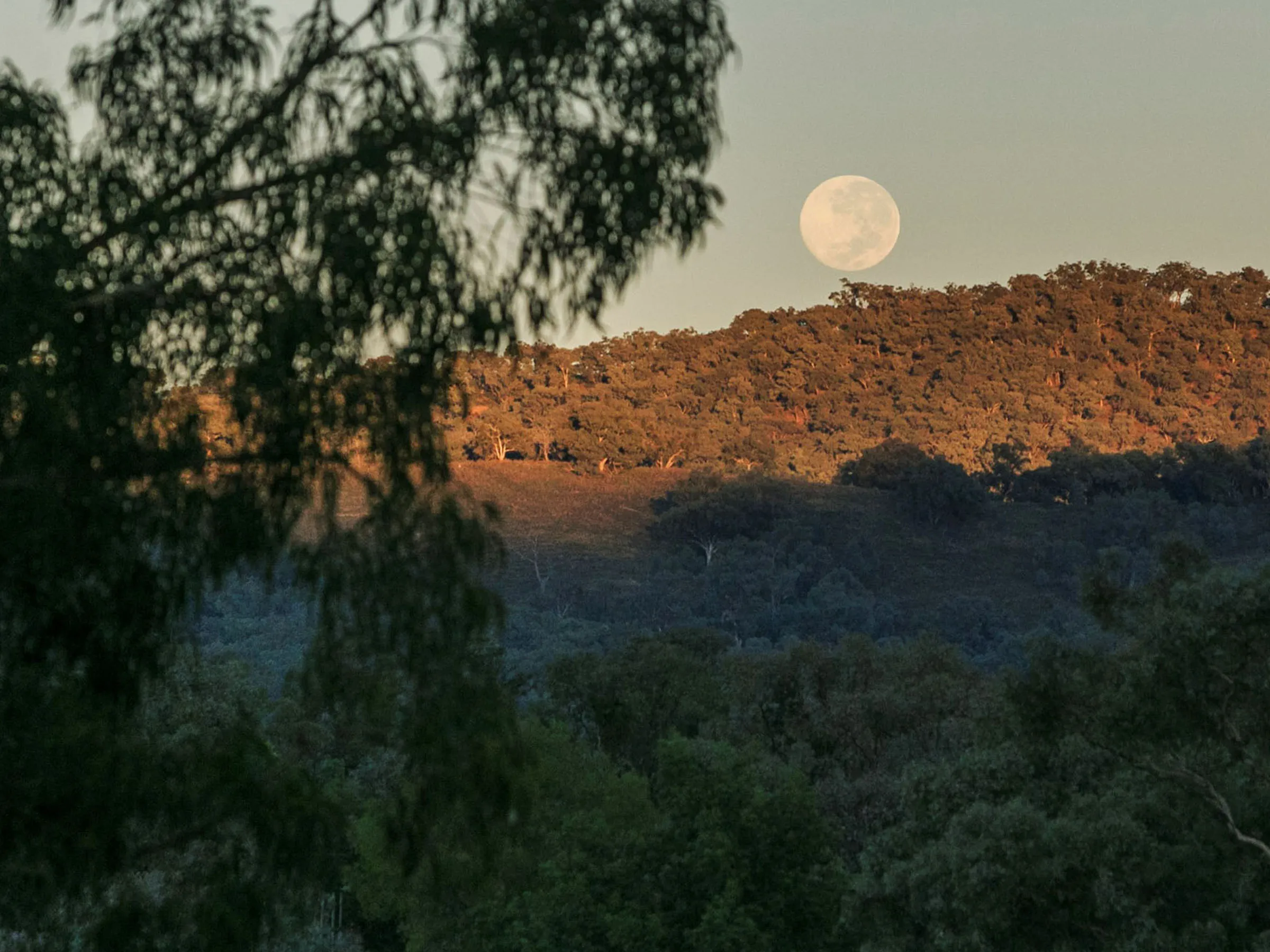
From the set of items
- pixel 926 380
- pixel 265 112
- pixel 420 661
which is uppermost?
pixel 926 380

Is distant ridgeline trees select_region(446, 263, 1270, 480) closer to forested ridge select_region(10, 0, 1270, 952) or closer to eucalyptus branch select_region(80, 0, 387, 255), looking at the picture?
forested ridge select_region(10, 0, 1270, 952)

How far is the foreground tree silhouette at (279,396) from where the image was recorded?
6.45 meters

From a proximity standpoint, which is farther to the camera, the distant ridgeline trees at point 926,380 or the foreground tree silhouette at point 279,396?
the distant ridgeline trees at point 926,380

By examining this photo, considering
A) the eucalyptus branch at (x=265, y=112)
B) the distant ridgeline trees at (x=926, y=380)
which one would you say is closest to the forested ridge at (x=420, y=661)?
the eucalyptus branch at (x=265, y=112)

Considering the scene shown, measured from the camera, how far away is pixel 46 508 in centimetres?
625

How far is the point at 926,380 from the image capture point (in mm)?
116688

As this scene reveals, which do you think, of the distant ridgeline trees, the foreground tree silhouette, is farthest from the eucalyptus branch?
the distant ridgeline trees

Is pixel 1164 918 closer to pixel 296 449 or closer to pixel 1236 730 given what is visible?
pixel 1236 730

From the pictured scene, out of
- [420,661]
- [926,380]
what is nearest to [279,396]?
[420,661]

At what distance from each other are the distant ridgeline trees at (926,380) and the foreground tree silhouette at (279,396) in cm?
8889

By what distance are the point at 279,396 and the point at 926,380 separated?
112m

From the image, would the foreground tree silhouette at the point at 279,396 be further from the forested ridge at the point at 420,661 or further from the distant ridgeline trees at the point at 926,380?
the distant ridgeline trees at the point at 926,380

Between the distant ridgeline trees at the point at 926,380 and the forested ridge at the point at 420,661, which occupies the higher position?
the distant ridgeline trees at the point at 926,380

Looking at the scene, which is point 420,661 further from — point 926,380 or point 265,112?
point 926,380
